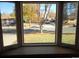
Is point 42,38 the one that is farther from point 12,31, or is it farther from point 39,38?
point 12,31

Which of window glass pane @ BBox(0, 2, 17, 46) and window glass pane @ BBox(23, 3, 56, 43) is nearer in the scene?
window glass pane @ BBox(0, 2, 17, 46)

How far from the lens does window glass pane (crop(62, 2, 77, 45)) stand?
2320mm

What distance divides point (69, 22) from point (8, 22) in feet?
3.40

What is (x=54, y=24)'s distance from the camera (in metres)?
2.51

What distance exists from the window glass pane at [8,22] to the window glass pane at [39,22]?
0.21 metres

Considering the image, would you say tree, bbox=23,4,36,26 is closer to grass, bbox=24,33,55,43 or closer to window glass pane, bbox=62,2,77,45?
grass, bbox=24,33,55,43

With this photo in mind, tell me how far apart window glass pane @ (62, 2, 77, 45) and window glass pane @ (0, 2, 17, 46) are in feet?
2.91

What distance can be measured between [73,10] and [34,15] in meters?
0.67

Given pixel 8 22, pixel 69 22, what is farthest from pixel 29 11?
pixel 69 22

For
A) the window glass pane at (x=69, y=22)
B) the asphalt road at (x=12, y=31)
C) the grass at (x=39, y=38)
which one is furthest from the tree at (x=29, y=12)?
the window glass pane at (x=69, y=22)

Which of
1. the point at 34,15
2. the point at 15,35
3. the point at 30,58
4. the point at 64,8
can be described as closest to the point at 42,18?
the point at 34,15

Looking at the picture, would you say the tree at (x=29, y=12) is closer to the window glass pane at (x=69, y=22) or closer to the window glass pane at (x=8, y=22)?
the window glass pane at (x=8, y=22)

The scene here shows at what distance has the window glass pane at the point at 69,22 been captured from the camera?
232 centimetres

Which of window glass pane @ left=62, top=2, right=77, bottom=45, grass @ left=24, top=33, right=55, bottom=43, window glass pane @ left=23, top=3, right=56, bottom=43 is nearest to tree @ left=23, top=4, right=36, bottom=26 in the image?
window glass pane @ left=23, top=3, right=56, bottom=43
